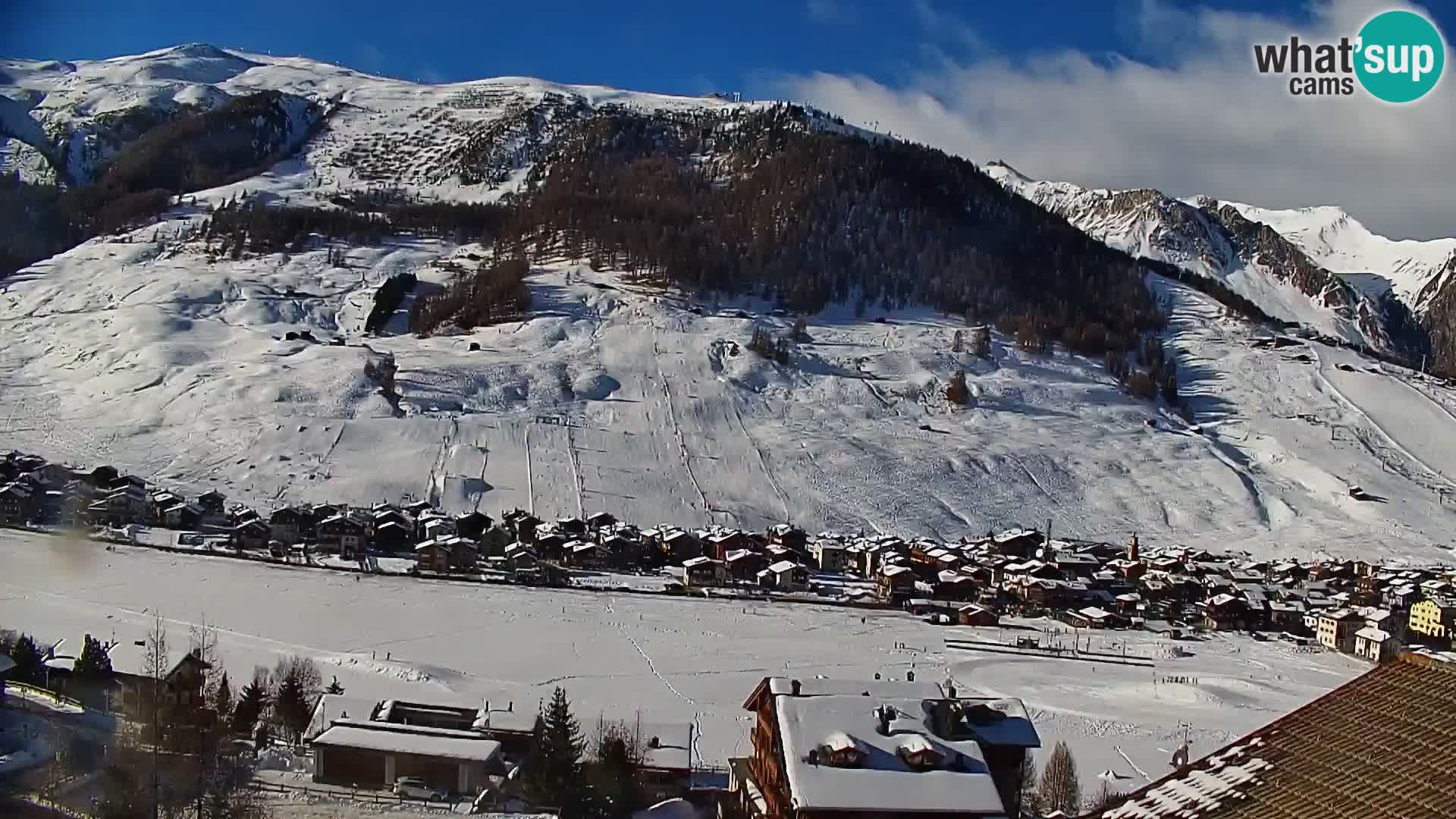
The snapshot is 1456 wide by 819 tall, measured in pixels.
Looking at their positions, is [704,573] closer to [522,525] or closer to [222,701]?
[522,525]

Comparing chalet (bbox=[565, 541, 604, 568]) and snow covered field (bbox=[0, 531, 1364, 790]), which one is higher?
chalet (bbox=[565, 541, 604, 568])

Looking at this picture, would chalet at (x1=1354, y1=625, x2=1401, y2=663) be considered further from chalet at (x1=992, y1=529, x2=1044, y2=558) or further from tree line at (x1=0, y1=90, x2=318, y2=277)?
tree line at (x1=0, y1=90, x2=318, y2=277)

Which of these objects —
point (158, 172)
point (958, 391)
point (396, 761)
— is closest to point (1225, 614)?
point (958, 391)

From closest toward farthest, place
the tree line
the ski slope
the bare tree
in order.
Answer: the bare tree
the ski slope
the tree line

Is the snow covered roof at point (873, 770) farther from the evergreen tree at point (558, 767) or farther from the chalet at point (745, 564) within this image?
the chalet at point (745, 564)

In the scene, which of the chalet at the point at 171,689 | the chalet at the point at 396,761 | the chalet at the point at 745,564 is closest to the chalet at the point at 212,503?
the chalet at the point at 745,564

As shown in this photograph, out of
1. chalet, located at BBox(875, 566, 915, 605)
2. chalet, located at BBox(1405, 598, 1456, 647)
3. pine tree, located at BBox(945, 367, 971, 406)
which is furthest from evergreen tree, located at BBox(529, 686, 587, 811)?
pine tree, located at BBox(945, 367, 971, 406)
